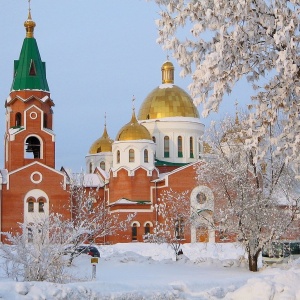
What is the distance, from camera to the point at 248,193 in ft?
77.3

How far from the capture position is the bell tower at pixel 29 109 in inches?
1832

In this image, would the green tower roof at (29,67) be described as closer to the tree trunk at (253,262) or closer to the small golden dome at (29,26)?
the small golden dome at (29,26)

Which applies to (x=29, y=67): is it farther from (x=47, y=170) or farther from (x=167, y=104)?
(x=167, y=104)

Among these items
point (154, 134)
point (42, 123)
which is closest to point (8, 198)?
point (42, 123)

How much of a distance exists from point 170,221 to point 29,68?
14.7m

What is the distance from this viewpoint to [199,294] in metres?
15.5

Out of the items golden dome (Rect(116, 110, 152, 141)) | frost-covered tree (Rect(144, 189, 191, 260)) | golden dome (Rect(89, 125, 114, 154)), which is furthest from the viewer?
golden dome (Rect(89, 125, 114, 154))

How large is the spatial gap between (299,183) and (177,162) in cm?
2707

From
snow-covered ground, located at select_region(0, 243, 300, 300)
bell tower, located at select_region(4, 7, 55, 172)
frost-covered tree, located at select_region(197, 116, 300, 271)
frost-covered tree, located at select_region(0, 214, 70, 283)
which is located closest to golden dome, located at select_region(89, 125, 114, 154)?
bell tower, located at select_region(4, 7, 55, 172)

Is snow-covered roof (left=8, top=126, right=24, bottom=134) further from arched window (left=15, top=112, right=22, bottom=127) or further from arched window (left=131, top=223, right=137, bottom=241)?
arched window (left=131, top=223, right=137, bottom=241)

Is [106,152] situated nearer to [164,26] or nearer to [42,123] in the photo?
[42,123]

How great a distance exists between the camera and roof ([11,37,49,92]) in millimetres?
46469

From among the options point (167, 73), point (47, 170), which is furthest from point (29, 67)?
point (167, 73)

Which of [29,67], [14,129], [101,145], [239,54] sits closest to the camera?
[239,54]
